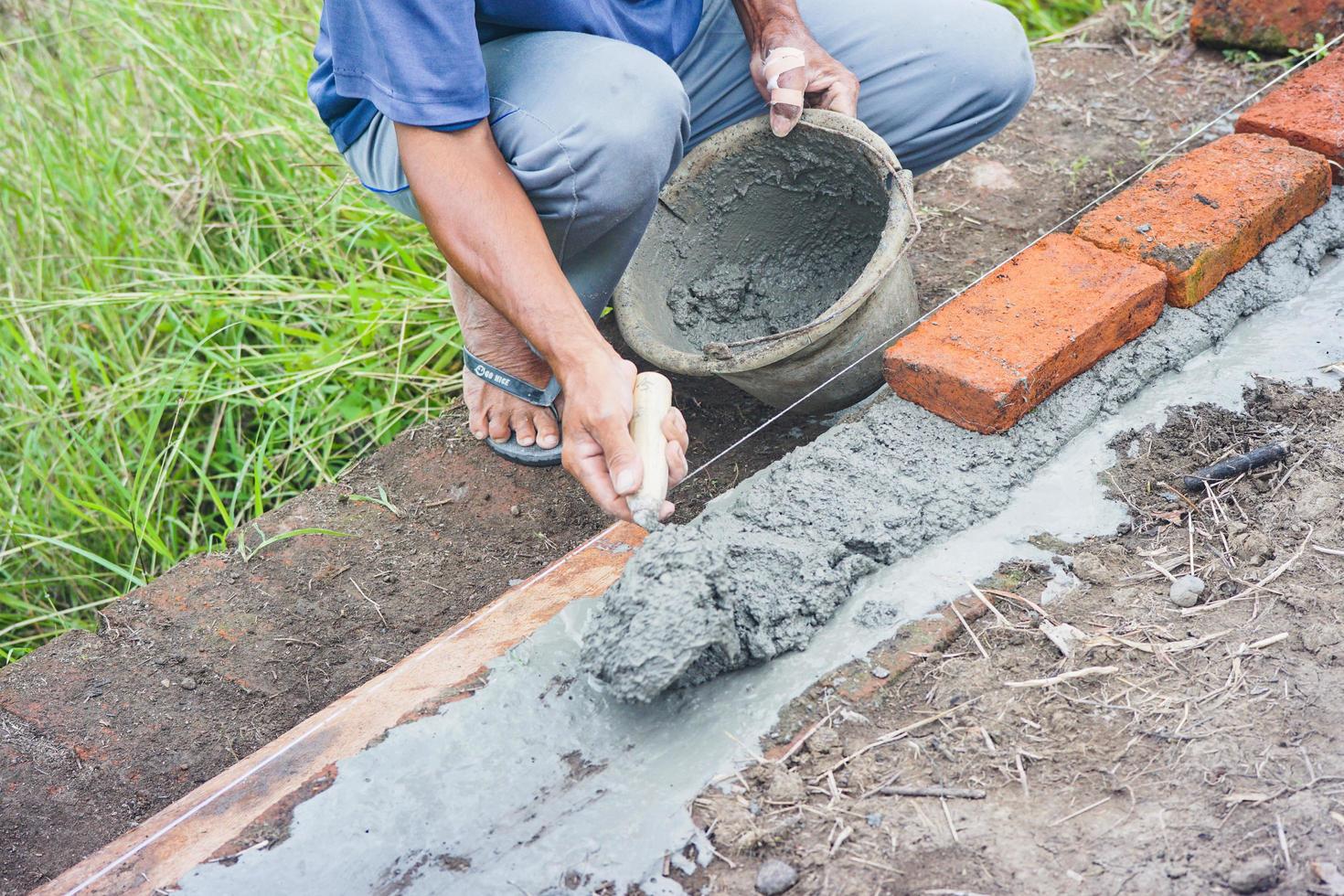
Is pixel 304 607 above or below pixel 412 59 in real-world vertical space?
below

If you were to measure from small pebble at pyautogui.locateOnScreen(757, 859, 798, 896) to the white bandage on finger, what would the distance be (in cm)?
149

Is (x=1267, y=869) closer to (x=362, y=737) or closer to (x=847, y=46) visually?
(x=362, y=737)

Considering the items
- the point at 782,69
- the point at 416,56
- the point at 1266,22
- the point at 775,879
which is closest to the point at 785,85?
the point at 782,69

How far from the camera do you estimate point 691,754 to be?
151 cm

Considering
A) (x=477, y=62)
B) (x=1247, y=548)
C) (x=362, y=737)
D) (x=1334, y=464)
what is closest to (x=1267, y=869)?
(x=1247, y=548)

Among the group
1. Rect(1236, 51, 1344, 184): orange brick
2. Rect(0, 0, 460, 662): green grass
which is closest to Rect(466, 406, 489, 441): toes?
Rect(0, 0, 460, 662): green grass

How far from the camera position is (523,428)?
2438 millimetres

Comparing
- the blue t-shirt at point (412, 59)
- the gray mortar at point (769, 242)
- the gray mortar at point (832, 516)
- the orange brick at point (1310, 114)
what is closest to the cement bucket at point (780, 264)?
the gray mortar at point (769, 242)

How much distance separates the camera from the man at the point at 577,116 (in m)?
1.77

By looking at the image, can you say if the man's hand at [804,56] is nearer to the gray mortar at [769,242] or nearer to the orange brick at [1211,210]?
the gray mortar at [769,242]

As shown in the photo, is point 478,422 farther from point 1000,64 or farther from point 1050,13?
point 1050,13

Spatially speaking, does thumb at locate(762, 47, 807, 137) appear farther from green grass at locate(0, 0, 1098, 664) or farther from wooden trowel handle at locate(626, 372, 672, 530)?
green grass at locate(0, 0, 1098, 664)

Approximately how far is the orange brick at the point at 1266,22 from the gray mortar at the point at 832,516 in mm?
1100

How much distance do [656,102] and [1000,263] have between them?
935 mm
